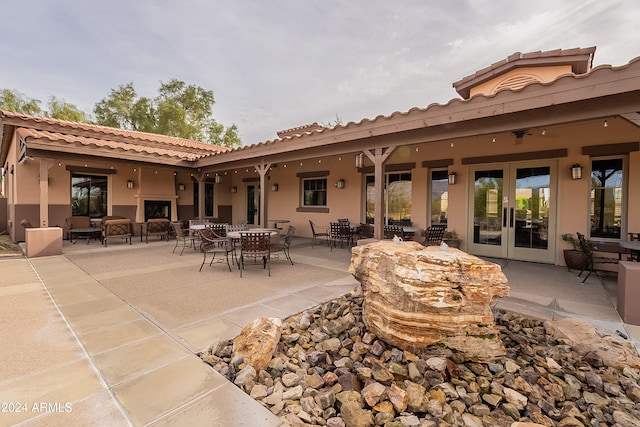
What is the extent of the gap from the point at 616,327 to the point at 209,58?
1676cm

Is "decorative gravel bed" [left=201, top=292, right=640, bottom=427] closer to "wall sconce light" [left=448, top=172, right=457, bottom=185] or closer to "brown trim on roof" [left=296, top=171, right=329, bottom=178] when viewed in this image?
"wall sconce light" [left=448, top=172, right=457, bottom=185]

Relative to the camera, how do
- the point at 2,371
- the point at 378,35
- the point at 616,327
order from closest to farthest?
the point at 2,371 < the point at 616,327 < the point at 378,35

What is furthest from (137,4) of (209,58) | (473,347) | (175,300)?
(473,347)

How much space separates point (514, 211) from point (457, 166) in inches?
66.0

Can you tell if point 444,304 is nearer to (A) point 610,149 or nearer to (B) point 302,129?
(A) point 610,149

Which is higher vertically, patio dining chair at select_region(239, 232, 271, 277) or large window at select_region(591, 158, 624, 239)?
large window at select_region(591, 158, 624, 239)

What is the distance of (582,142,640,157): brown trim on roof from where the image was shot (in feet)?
16.9

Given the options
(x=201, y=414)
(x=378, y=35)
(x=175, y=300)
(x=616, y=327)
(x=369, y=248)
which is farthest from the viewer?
(x=378, y=35)

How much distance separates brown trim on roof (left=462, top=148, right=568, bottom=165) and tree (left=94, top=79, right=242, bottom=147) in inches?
933

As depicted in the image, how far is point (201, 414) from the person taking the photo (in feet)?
5.80

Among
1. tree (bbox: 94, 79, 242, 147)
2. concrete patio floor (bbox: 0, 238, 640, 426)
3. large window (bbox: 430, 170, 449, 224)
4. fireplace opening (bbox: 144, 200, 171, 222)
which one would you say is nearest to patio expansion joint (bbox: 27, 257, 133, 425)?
concrete patio floor (bbox: 0, 238, 640, 426)

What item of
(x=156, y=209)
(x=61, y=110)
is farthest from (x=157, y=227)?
(x=61, y=110)

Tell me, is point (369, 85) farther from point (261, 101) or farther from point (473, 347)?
point (473, 347)

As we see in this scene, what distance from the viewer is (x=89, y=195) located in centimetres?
1025
